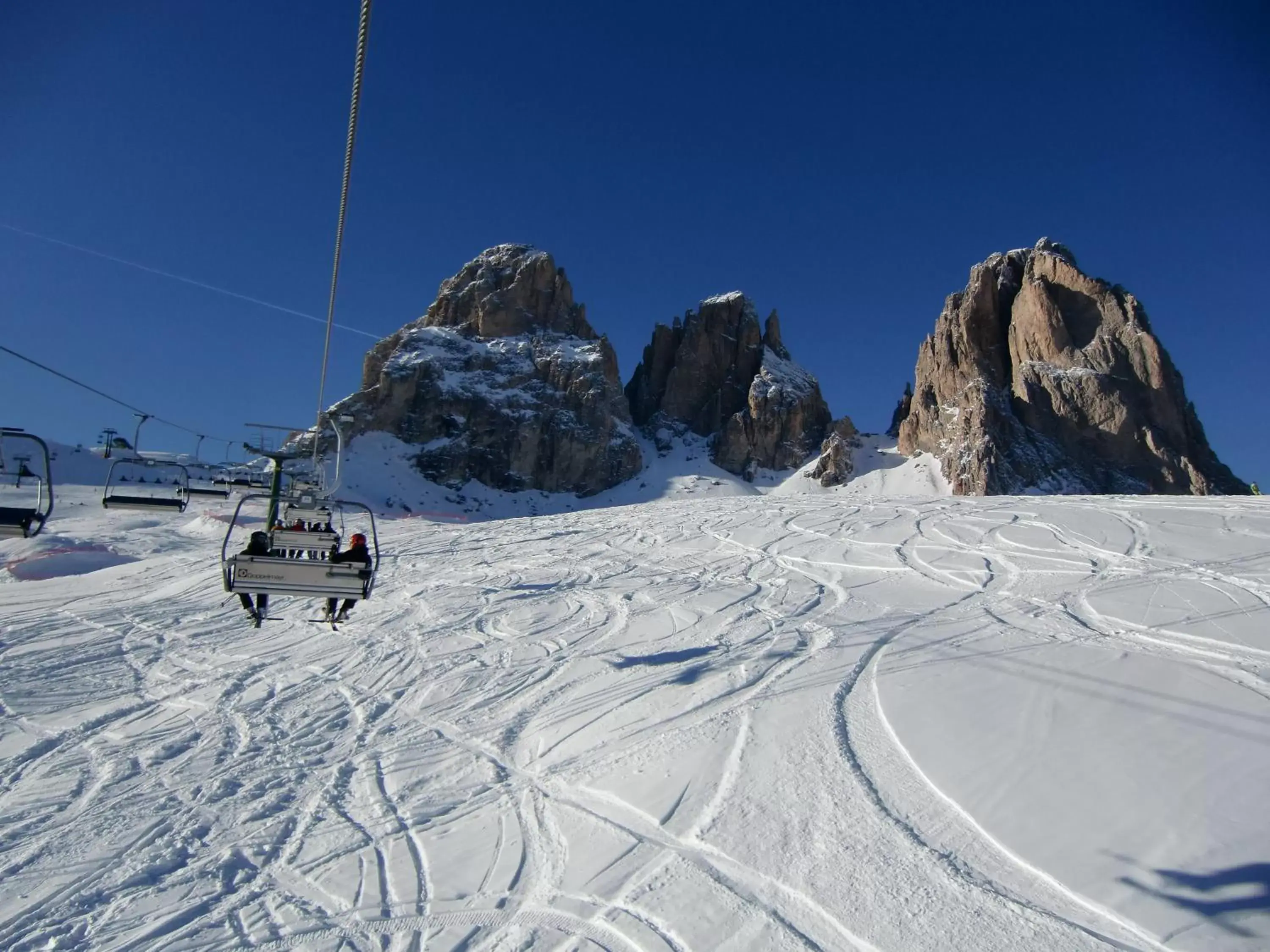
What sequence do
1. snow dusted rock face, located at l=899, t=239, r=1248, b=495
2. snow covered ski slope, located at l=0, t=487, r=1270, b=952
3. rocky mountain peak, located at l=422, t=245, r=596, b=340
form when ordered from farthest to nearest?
rocky mountain peak, located at l=422, t=245, r=596, b=340 < snow dusted rock face, located at l=899, t=239, r=1248, b=495 < snow covered ski slope, located at l=0, t=487, r=1270, b=952

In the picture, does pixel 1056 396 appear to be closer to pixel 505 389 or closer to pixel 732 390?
pixel 732 390

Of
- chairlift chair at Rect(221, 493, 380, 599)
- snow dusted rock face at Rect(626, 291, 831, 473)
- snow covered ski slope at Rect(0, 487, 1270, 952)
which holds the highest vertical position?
snow dusted rock face at Rect(626, 291, 831, 473)

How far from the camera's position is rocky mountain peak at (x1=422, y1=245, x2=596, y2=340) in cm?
13325

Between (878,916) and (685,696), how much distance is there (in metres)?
4.97

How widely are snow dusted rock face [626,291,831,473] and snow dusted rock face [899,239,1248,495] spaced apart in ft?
74.2

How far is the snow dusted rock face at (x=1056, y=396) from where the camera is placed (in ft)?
295

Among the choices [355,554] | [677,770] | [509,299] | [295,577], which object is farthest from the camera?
[509,299]

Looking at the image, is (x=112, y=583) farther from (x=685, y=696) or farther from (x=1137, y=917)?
(x=1137, y=917)

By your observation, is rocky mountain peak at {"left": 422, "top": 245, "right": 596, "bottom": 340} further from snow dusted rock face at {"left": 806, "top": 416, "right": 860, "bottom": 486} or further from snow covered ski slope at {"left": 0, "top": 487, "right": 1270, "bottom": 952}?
snow covered ski slope at {"left": 0, "top": 487, "right": 1270, "bottom": 952}

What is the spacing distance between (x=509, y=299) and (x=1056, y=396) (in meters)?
94.1

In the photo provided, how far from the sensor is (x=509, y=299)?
133750 millimetres

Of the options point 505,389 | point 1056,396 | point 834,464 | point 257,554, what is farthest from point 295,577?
point 505,389

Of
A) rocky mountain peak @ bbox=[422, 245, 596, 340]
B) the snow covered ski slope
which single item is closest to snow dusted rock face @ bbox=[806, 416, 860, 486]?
rocky mountain peak @ bbox=[422, 245, 596, 340]

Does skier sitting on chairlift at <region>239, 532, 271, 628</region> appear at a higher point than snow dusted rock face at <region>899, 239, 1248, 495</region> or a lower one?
lower
